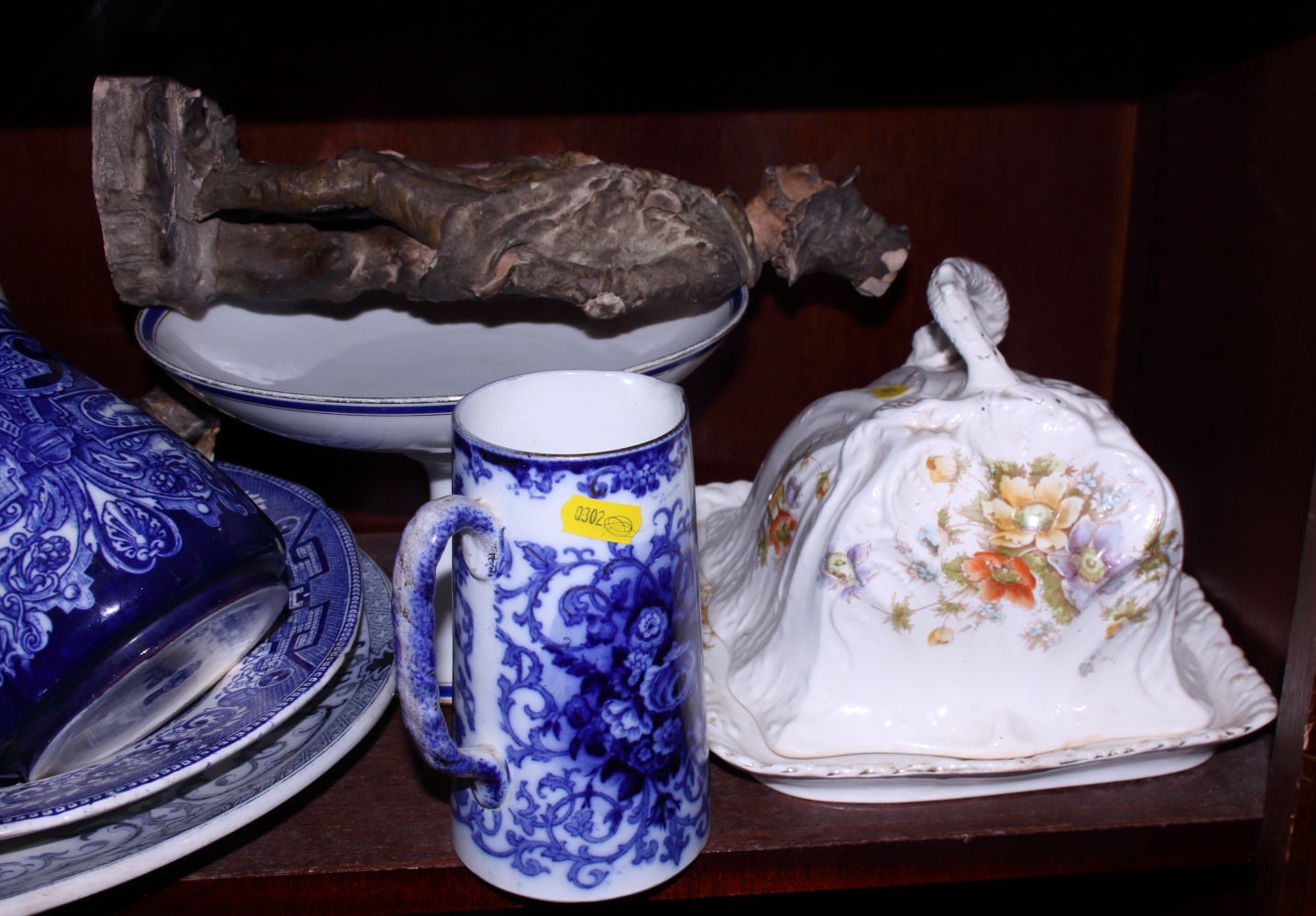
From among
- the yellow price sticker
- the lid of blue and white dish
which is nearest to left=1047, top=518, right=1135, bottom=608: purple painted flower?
the lid of blue and white dish

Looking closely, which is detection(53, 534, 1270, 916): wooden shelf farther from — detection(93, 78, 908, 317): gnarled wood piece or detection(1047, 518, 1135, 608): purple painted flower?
detection(93, 78, 908, 317): gnarled wood piece

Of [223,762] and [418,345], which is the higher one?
[418,345]

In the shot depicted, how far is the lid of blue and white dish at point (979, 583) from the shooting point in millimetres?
476

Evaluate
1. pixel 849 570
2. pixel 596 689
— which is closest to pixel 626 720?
pixel 596 689

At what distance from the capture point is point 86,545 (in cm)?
42

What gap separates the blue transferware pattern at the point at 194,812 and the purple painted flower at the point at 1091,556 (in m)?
0.31

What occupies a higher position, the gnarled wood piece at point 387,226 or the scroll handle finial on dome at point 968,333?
the gnarled wood piece at point 387,226

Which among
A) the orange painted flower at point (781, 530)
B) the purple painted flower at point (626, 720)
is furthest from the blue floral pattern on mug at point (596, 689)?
the orange painted flower at point (781, 530)

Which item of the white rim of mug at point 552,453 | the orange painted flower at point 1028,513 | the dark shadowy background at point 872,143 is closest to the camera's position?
the white rim of mug at point 552,453

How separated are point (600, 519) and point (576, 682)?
0.22 ft

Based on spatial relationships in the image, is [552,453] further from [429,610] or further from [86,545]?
[86,545]

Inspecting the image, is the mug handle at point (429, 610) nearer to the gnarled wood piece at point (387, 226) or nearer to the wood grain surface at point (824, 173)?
the gnarled wood piece at point (387, 226)

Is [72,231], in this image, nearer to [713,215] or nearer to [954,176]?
[713,215]

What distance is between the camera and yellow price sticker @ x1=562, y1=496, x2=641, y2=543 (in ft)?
1.25
